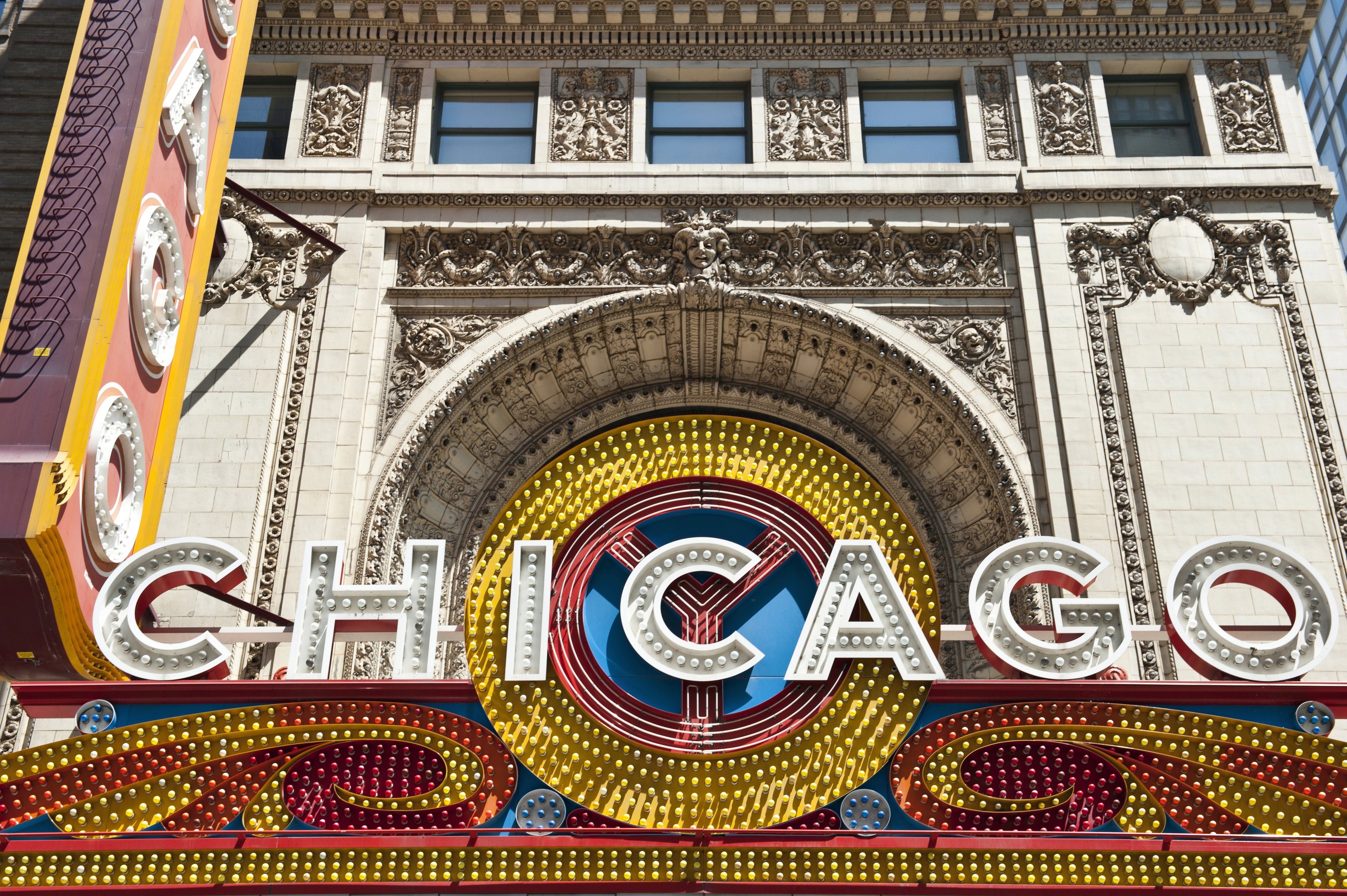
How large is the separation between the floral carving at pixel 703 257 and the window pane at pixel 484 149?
5.53 ft

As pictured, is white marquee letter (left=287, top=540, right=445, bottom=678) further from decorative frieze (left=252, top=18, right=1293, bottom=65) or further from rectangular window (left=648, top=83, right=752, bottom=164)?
decorative frieze (left=252, top=18, right=1293, bottom=65)

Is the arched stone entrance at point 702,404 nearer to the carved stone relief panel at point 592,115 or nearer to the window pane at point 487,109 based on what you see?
the carved stone relief panel at point 592,115

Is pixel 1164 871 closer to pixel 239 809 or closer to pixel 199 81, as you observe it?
pixel 239 809

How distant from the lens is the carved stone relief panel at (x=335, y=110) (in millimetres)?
18062

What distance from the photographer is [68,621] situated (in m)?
11.1

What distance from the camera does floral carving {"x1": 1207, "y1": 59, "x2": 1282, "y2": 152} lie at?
17.7 meters

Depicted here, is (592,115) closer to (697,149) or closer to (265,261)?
(697,149)

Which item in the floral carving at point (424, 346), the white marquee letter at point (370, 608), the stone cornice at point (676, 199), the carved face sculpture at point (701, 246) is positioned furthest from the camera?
the stone cornice at point (676, 199)

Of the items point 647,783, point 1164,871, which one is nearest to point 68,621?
point 647,783

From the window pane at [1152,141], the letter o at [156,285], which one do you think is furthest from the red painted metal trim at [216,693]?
the window pane at [1152,141]

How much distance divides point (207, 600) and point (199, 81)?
601cm

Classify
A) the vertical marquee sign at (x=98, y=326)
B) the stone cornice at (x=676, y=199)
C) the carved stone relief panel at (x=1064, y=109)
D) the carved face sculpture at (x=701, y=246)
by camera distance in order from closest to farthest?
the vertical marquee sign at (x=98, y=326) → the carved face sculpture at (x=701, y=246) → the stone cornice at (x=676, y=199) → the carved stone relief panel at (x=1064, y=109)

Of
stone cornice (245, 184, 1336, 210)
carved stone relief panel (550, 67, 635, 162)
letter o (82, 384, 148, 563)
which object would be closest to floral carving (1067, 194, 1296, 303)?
stone cornice (245, 184, 1336, 210)

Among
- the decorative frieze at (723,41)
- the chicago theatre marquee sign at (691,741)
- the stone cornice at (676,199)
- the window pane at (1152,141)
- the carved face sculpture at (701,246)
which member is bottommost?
the chicago theatre marquee sign at (691,741)
